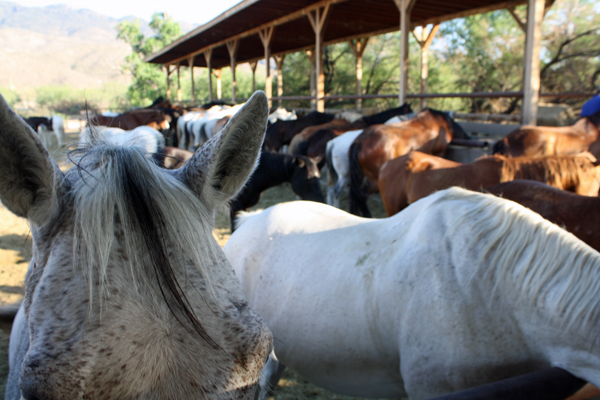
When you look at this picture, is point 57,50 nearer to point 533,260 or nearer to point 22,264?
point 22,264

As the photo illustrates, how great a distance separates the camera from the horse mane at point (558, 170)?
3.30 m

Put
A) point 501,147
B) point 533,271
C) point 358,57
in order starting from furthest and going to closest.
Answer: point 358,57 < point 501,147 < point 533,271

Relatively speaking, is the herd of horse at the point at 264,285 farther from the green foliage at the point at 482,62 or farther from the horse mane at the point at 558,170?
the green foliage at the point at 482,62

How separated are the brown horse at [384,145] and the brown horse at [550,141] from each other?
4.58 ft

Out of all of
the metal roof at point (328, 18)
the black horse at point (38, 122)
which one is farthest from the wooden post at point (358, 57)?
the black horse at point (38, 122)

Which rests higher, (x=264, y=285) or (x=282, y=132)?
(x=282, y=132)

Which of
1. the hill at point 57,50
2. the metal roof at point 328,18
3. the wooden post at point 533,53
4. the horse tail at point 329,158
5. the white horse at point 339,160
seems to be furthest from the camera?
the hill at point 57,50

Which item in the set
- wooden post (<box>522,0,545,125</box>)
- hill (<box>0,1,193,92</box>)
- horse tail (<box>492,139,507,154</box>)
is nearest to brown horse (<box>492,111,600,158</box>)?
horse tail (<box>492,139,507,154</box>)

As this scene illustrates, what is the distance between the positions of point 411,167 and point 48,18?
773 feet

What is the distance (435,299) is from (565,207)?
1.42m

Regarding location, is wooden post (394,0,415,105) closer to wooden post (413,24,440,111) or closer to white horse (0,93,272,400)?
wooden post (413,24,440,111)

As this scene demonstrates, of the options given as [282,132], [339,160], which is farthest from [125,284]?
[282,132]

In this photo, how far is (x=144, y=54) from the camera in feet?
118

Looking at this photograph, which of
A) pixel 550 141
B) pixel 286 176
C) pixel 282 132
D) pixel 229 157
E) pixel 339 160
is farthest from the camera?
pixel 282 132
